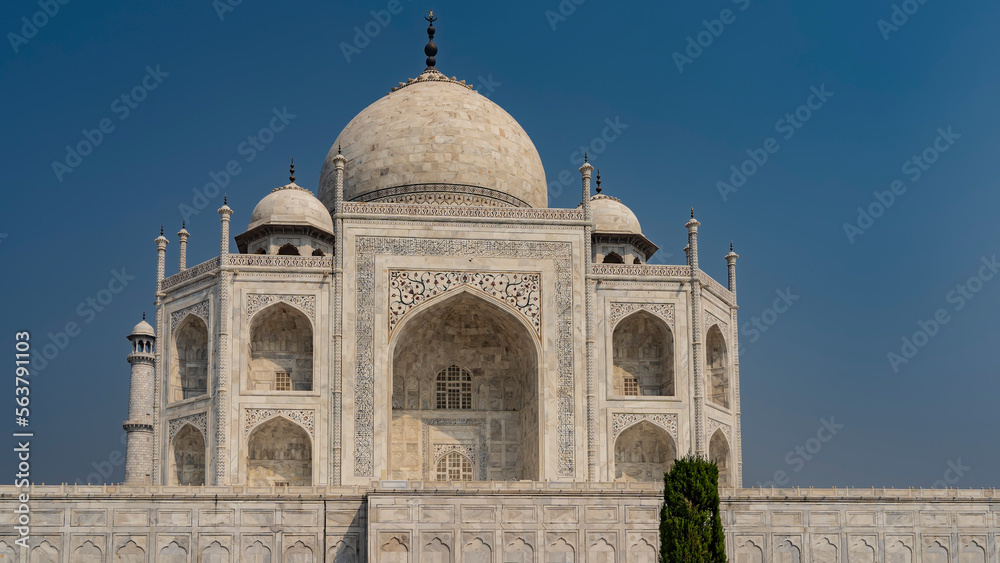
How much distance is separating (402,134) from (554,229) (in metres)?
5.72

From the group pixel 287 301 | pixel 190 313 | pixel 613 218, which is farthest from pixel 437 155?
pixel 190 313

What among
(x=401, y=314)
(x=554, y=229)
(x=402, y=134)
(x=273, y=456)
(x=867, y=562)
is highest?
(x=402, y=134)

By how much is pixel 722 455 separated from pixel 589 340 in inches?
184

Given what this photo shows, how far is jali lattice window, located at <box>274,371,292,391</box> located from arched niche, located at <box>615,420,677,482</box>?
24.5 feet

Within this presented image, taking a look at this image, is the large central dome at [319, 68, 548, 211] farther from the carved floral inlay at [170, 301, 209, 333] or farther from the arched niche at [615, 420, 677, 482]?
the arched niche at [615, 420, 677, 482]

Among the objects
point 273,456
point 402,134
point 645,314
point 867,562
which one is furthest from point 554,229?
point 867,562

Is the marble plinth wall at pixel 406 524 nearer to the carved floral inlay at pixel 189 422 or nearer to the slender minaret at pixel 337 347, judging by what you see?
the slender minaret at pixel 337 347

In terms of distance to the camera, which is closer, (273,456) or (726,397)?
(273,456)

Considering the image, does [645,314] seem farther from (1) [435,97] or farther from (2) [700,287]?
(1) [435,97]

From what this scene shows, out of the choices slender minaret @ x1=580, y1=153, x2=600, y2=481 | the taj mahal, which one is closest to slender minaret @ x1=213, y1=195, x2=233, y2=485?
the taj mahal

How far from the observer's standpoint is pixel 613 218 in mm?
32031

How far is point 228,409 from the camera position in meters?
26.4

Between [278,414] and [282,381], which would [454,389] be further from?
[278,414]

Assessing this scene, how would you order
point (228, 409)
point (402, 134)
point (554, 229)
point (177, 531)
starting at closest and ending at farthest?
point (177, 531), point (228, 409), point (554, 229), point (402, 134)
